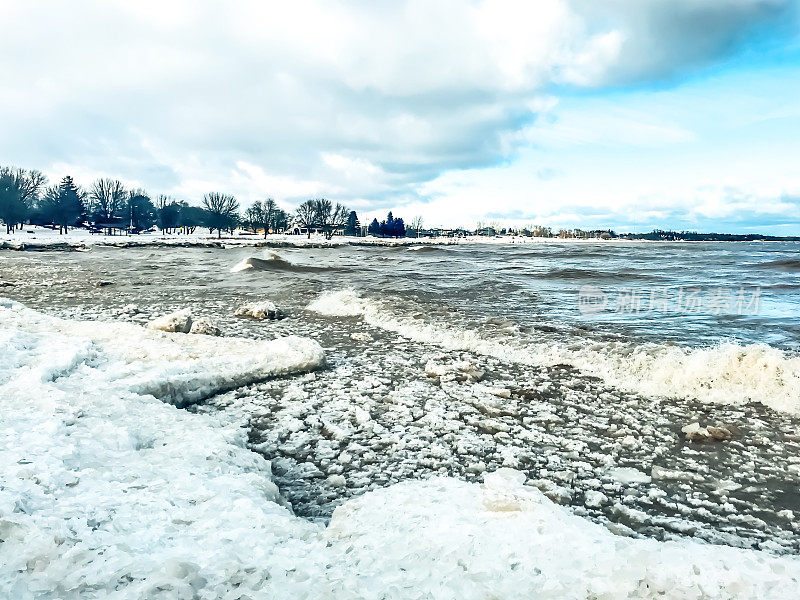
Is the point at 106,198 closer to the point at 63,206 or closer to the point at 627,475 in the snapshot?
the point at 63,206

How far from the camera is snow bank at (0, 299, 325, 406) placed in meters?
4.86

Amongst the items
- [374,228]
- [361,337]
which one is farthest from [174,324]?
[374,228]

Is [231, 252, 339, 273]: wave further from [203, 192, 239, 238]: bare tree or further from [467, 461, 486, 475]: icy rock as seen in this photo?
[203, 192, 239, 238]: bare tree

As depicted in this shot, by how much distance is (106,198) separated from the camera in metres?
98.2

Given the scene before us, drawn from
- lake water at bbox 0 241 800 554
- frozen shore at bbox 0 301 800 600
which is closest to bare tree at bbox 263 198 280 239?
lake water at bbox 0 241 800 554

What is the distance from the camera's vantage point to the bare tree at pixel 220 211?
353 ft

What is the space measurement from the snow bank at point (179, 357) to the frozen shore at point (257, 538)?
121 centimetres

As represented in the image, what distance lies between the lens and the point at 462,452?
3.76 m

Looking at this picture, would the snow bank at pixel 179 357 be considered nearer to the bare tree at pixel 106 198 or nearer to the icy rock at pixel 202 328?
the icy rock at pixel 202 328


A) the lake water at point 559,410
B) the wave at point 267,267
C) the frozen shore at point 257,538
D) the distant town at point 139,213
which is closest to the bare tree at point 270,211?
the distant town at point 139,213

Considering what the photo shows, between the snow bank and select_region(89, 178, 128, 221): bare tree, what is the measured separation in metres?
106

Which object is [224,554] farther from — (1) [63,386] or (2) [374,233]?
(2) [374,233]

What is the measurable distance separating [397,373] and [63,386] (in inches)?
139

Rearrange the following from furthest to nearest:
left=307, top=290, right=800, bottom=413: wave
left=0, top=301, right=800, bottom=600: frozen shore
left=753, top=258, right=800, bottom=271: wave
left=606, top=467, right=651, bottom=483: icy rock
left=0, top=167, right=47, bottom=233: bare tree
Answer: left=0, top=167, right=47, bottom=233: bare tree < left=753, top=258, right=800, bottom=271: wave < left=307, top=290, right=800, bottom=413: wave < left=606, top=467, right=651, bottom=483: icy rock < left=0, top=301, right=800, bottom=600: frozen shore
